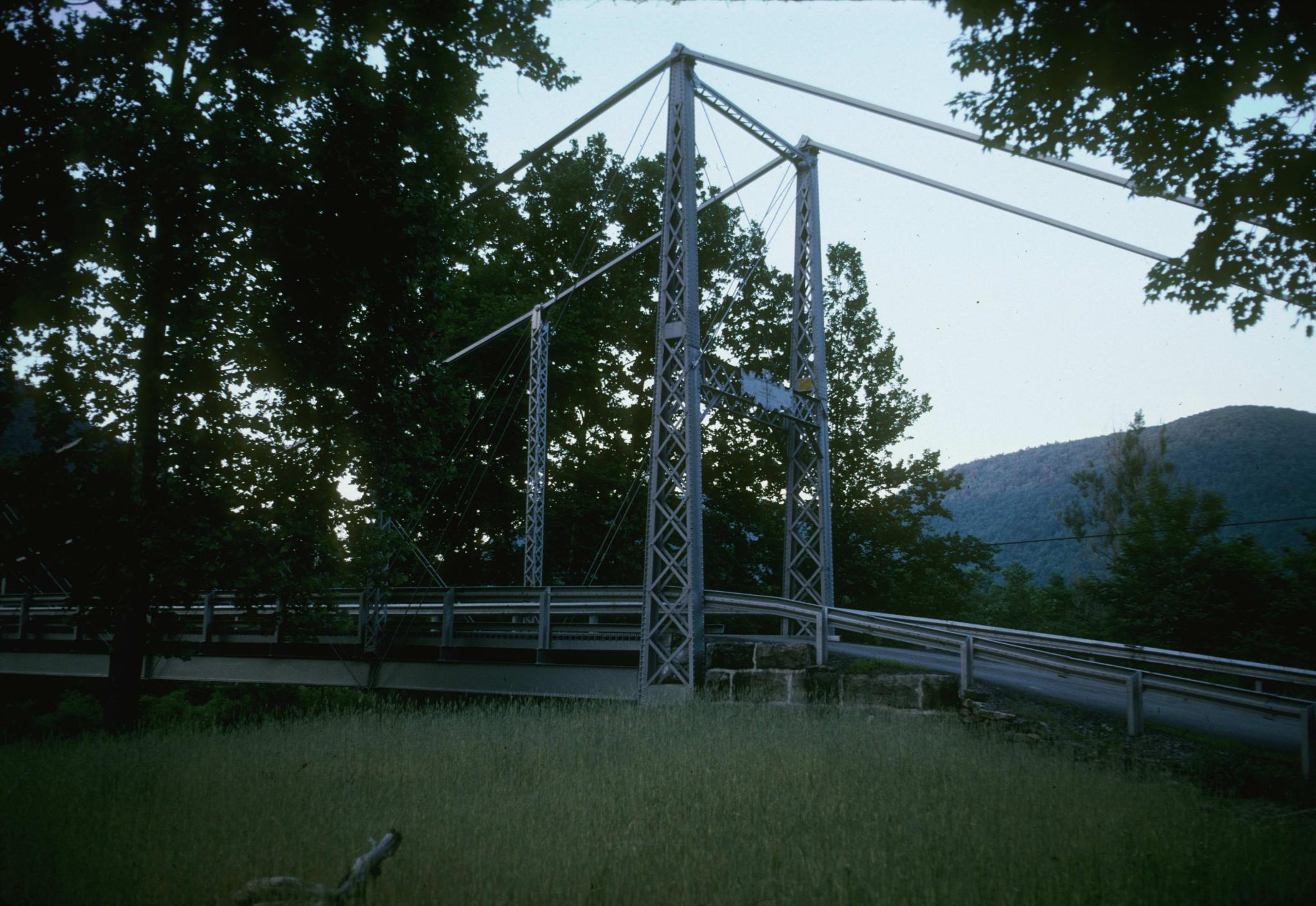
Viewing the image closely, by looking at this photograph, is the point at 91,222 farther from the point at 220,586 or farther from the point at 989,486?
the point at 989,486

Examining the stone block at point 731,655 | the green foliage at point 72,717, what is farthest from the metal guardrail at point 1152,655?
the green foliage at point 72,717

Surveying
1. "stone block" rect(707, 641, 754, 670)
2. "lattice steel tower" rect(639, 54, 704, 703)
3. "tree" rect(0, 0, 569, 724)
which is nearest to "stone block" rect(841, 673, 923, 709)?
"stone block" rect(707, 641, 754, 670)

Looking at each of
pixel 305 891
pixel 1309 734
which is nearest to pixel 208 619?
pixel 305 891

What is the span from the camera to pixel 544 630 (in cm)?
1611

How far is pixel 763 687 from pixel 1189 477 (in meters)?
41.0

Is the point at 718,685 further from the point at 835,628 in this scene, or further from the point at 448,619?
the point at 448,619

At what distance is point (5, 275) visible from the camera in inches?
382

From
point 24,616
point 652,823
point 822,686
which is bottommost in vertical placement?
point 652,823

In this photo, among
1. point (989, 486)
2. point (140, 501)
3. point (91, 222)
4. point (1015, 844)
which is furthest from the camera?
point (989, 486)

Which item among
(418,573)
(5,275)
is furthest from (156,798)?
(418,573)

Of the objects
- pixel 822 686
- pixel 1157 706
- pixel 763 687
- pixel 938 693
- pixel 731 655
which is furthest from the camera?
pixel 731 655

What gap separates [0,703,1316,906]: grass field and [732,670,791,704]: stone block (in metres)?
2.31

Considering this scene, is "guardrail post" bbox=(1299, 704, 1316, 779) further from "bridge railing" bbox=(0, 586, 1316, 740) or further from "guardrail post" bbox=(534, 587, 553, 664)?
"guardrail post" bbox=(534, 587, 553, 664)

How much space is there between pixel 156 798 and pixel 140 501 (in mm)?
4874
